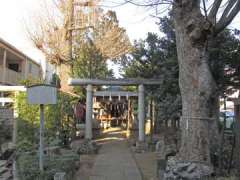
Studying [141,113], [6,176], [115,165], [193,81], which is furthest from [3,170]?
[141,113]

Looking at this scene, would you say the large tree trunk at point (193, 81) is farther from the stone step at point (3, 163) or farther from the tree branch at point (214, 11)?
the stone step at point (3, 163)

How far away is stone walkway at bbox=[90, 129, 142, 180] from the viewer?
1156 cm

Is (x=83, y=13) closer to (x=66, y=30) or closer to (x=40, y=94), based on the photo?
(x=66, y=30)

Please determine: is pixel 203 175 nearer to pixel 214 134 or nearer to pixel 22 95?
pixel 214 134

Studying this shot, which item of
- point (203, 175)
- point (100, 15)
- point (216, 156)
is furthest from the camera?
point (100, 15)

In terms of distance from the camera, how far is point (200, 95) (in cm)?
922

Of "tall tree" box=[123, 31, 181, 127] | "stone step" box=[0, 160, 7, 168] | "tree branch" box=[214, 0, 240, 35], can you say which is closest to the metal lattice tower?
"tall tree" box=[123, 31, 181, 127]

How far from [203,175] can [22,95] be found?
8560 millimetres

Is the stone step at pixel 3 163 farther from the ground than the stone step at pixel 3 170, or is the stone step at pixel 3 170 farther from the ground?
the stone step at pixel 3 163

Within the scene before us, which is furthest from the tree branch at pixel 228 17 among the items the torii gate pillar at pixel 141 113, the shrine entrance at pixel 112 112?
the shrine entrance at pixel 112 112

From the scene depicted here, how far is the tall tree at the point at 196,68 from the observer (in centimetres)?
903

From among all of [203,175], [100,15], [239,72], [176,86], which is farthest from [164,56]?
[100,15]

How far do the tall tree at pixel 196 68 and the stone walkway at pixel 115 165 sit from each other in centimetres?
244

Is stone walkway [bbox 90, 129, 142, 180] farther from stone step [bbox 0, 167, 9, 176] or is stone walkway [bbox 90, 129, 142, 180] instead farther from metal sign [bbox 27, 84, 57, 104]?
metal sign [bbox 27, 84, 57, 104]
